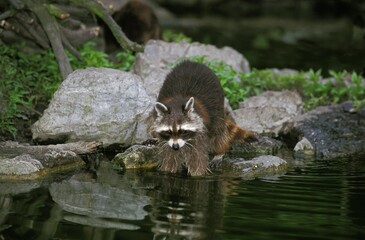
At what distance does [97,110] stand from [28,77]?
173 cm

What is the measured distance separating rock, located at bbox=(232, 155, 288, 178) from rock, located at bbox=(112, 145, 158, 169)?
88 centimetres

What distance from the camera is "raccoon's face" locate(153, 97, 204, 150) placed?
774 cm

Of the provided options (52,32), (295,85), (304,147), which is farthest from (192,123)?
(295,85)

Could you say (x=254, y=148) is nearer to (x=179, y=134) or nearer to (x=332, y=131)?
(x=332, y=131)

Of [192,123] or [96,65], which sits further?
[96,65]

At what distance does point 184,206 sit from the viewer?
6.48 meters

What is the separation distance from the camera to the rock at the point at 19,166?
24.0 ft

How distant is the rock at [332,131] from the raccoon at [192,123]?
899 millimetres

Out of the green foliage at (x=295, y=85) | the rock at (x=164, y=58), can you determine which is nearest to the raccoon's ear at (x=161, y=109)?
the rock at (x=164, y=58)

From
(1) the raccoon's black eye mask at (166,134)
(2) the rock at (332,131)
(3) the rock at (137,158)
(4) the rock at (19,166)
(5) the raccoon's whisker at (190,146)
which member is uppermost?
(2) the rock at (332,131)

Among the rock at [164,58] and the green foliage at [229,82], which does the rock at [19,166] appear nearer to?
the rock at [164,58]

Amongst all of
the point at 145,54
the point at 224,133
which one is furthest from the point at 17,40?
the point at 224,133

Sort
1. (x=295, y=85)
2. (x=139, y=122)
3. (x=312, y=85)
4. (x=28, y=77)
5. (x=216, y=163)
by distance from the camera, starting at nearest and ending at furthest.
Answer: (x=216, y=163) → (x=139, y=122) → (x=28, y=77) → (x=312, y=85) → (x=295, y=85)

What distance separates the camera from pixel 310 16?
24.5 metres
